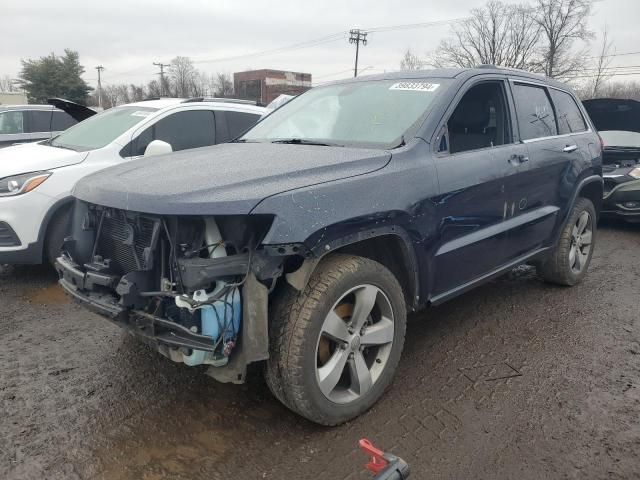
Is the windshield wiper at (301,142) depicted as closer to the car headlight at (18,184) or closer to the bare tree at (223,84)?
the car headlight at (18,184)

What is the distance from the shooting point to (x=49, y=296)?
4.55m

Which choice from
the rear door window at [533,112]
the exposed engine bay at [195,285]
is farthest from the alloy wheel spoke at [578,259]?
the exposed engine bay at [195,285]

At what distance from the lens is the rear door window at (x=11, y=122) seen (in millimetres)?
10141

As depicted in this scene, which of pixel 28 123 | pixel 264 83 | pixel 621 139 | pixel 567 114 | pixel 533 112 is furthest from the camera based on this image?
pixel 264 83

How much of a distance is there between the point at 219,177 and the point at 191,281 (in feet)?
1.80

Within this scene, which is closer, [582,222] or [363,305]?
[363,305]

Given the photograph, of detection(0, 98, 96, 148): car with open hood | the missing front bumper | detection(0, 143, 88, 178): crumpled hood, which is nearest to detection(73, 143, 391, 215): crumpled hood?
the missing front bumper

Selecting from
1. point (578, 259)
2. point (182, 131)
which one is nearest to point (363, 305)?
point (578, 259)

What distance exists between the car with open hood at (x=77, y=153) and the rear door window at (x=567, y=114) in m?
3.32

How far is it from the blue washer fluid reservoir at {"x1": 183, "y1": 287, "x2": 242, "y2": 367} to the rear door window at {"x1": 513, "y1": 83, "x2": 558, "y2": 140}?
2613 millimetres

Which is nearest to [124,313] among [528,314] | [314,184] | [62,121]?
[314,184]

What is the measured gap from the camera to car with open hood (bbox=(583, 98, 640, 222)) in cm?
713

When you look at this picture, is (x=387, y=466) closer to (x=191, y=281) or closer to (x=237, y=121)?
(x=191, y=281)

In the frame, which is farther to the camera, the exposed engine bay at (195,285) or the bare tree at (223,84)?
the bare tree at (223,84)
